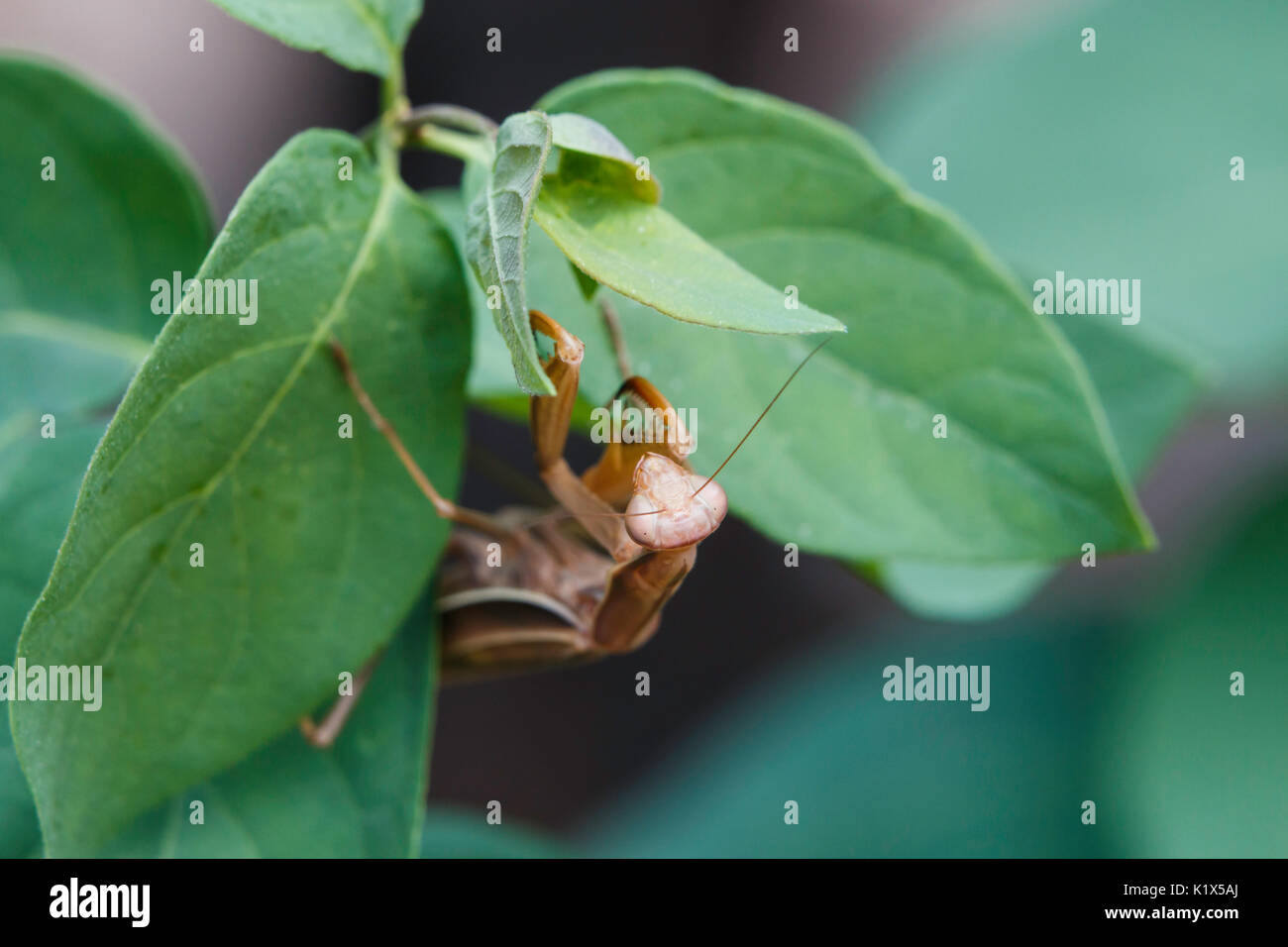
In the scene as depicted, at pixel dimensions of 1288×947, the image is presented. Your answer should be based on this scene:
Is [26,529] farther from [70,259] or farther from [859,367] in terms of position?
[859,367]

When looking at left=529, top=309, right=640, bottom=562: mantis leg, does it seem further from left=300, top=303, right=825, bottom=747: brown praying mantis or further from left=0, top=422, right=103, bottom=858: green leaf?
left=0, top=422, right=103, bottom=858: green leaf

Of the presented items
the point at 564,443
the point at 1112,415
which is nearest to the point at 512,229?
the point at 564,443

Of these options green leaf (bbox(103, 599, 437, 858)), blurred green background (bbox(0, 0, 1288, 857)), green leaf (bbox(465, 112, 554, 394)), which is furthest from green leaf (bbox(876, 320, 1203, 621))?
green leaf (bbox(465, 112, 554, 394))

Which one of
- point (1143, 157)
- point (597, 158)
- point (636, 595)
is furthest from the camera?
point (1143, 157)

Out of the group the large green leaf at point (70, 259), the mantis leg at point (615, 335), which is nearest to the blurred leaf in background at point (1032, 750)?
the mantis leg at point (615, 335)

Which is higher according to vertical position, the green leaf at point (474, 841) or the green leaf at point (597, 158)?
the green leaf at point (597, 158)

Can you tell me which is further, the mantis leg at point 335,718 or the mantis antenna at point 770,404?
the mantis leg at point 335,718

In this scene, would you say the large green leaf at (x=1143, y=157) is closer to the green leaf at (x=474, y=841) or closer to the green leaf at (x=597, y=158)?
the green leaf at (x=597, y=158)
